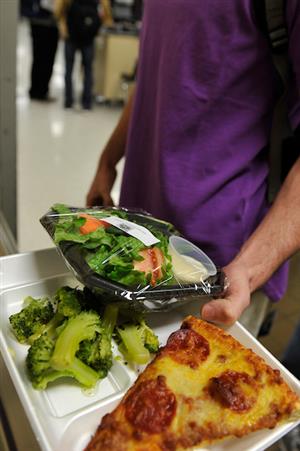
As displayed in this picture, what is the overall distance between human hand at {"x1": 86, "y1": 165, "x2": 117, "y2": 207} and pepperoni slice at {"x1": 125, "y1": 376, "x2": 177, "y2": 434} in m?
0.69

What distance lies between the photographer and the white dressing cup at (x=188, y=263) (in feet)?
2.55

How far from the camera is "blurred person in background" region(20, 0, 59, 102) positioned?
485 centimetres

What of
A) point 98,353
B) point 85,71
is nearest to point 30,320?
point 98,353

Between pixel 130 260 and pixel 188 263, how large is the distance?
0.13 metres

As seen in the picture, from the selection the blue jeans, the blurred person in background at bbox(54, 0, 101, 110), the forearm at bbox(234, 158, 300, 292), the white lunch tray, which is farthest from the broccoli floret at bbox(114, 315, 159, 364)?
the blue jeans

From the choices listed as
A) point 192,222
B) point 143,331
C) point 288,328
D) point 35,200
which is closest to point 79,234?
point 143,331

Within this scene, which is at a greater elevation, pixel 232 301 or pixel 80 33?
pixel 80 33

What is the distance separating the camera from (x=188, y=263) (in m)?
0.80

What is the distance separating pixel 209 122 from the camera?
0.93m

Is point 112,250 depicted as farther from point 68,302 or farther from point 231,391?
point 231,391

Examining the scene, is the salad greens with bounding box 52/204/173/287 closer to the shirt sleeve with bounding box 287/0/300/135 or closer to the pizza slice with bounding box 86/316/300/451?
the pizza slice with bounding box 86/316/300/451

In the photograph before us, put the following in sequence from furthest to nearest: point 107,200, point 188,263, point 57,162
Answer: point 57,162, point 107,200, point 188,263

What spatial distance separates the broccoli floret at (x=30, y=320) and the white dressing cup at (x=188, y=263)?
0.80 feet

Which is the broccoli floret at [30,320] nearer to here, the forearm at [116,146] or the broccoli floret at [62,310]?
the broccoli floret at [62,310]
